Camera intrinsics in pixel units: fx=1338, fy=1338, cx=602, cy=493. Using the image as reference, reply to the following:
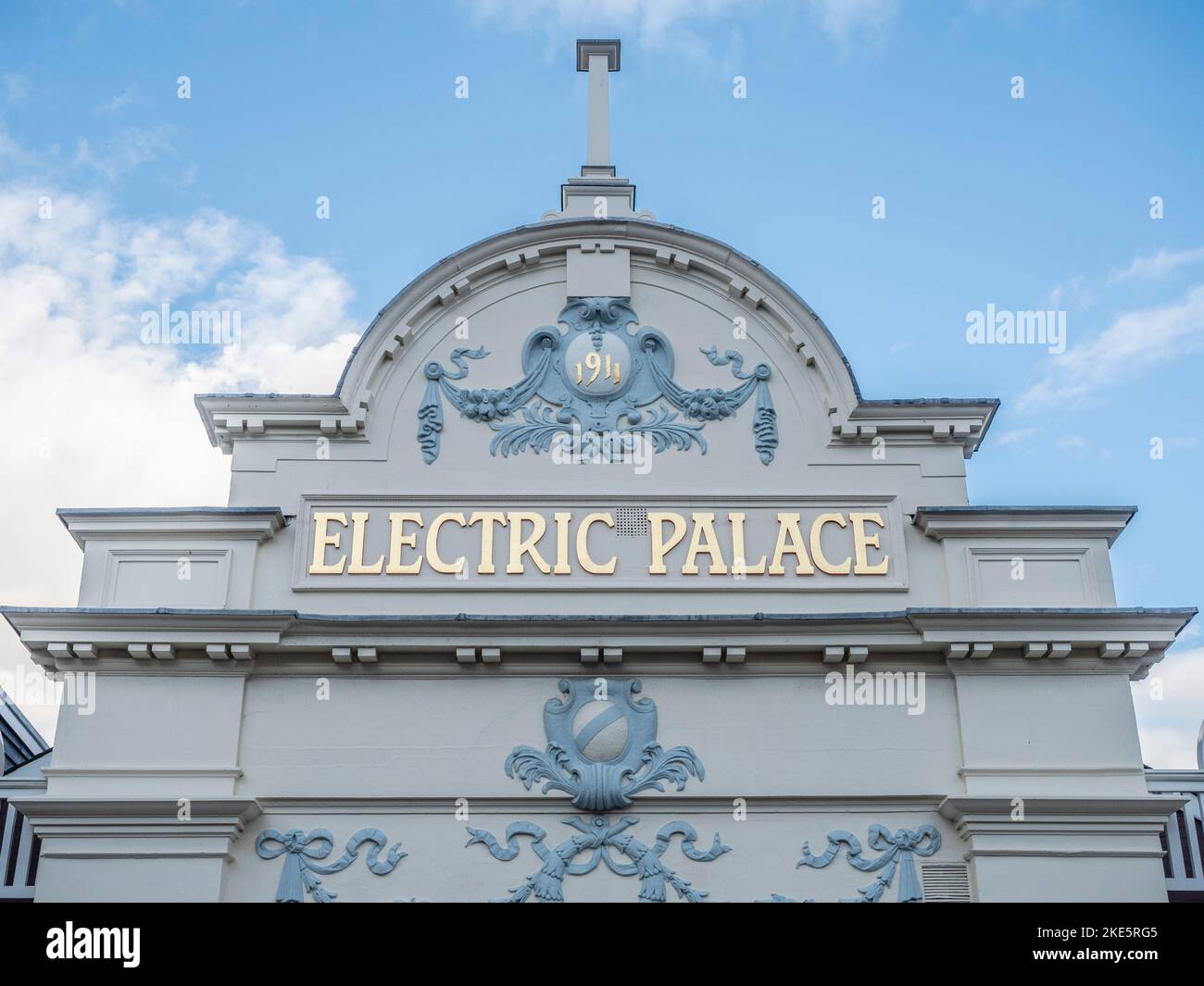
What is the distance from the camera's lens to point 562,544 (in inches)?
549

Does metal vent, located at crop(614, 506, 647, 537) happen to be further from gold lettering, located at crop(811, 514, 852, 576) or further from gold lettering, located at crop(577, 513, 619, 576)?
gold lettering, located at crop(811, 514, 852, 576)

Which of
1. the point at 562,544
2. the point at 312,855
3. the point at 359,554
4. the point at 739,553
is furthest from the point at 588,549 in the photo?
the point at 312,855

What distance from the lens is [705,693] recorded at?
13.4m

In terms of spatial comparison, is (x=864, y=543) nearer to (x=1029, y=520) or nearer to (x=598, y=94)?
(x=1029, y=520)

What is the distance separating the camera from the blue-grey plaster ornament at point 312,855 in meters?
12.6

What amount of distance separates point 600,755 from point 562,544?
2.25m

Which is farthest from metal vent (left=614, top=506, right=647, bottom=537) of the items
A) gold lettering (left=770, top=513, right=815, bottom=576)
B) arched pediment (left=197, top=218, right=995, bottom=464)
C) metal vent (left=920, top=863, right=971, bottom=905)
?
metal vent (left=920, top=863, right=971, bottom=905)

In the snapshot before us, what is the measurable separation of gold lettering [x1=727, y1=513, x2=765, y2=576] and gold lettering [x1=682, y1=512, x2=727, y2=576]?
143mm

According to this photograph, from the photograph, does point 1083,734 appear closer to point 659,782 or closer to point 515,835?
point 659,782

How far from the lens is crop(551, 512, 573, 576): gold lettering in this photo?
13812 millimetres

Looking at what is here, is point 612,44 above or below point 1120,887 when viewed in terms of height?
above
